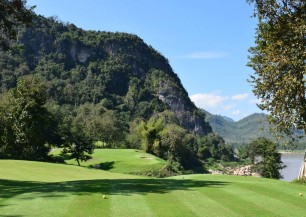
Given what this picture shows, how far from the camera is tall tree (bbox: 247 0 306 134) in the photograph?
18.8m

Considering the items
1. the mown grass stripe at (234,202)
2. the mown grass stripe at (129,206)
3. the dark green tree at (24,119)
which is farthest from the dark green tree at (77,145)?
the mown grass stripe at (129,206)

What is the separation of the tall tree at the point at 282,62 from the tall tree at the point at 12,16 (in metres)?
12.7

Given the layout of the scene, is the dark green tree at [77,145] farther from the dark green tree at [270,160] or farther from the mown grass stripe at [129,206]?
the mown grass stripe at [129,206]

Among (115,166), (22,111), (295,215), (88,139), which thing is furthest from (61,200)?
(115,166)

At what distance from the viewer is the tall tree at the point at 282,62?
18.8 meters

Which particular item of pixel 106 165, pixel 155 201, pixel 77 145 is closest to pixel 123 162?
pixel 106 165

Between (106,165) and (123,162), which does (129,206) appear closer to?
(106,165)

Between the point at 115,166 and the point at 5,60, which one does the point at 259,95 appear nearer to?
the point at 115,166

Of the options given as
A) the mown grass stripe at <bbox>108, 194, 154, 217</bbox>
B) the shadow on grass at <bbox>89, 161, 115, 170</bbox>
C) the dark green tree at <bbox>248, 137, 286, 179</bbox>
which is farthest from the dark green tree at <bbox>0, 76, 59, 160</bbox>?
the dark green tree at <bbox>248, 137, 286, 179</bbox>

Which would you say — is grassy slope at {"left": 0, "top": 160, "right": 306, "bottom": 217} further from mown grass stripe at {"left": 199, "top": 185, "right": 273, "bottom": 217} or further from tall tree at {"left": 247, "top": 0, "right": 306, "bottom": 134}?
tall tree at {"left": 247, "top": 0, "right": 306, "bottom": 134}

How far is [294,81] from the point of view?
18.4m

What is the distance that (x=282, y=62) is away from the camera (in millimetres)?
19078

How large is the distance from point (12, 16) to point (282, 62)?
1384 cm

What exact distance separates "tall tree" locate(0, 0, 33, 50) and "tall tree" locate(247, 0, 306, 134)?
12688mm
